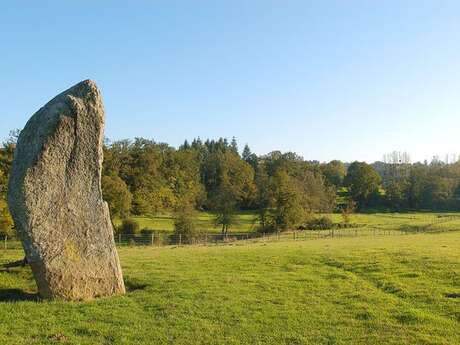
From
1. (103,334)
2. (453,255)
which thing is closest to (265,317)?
(103,334)

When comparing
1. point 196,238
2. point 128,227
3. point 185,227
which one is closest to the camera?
point 196,238

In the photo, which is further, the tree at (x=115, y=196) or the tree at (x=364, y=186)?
the tree at (x=364, y=186)

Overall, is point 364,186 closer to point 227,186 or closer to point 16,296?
point 227,186

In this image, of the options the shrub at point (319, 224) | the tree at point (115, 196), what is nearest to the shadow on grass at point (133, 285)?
the tree at point (115, 196)

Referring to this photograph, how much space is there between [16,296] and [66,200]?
3.73m

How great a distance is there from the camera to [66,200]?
1666cm

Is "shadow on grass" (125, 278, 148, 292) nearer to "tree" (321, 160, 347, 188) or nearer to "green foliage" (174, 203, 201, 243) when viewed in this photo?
"green foliage" (174, 203, 201, 243)

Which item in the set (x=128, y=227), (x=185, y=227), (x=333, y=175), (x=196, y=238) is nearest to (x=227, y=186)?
(x=185, y=227)

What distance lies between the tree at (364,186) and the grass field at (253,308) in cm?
10985

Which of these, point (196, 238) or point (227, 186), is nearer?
point (196, 238)

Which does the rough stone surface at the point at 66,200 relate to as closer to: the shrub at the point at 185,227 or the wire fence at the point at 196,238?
the wire fence at the point at 196,238

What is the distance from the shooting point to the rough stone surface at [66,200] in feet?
52.3

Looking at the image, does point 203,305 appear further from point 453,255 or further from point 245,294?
point 453,255

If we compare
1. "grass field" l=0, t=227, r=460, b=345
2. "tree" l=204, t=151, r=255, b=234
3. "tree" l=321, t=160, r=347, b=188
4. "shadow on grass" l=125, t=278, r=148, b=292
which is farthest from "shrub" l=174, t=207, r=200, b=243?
"tree" l=321, t=160, r=347, b=188
